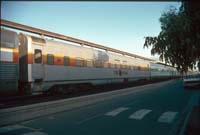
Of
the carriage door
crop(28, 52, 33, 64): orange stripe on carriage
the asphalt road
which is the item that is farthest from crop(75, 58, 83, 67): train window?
the asphalt road

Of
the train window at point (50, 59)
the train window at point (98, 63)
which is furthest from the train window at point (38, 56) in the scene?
the train window at point (98, 63)

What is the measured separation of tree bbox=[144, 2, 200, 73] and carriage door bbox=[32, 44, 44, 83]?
31.6ft

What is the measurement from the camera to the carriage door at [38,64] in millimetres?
16578

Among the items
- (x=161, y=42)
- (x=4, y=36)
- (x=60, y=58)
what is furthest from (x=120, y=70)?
(x=161, y=42)

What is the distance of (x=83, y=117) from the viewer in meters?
11.1

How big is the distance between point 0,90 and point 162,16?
9604mm

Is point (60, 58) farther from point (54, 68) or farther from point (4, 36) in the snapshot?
point (4, 36)

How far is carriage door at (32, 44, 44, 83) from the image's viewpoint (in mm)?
16578

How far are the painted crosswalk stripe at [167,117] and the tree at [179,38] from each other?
221cm

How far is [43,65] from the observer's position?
675 inches

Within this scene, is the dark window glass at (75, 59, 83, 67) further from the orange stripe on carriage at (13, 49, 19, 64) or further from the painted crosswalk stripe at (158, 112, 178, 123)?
the painted crosswalk stripe at (158, 112, 178, 123)

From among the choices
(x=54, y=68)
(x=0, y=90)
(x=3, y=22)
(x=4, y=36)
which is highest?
(x=3, y=22)

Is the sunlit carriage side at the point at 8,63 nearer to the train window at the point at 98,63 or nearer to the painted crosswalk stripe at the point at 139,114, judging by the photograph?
the painted crosswalk stripe at the point at 139,114

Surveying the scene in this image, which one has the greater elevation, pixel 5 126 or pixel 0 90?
pixel 0 90
